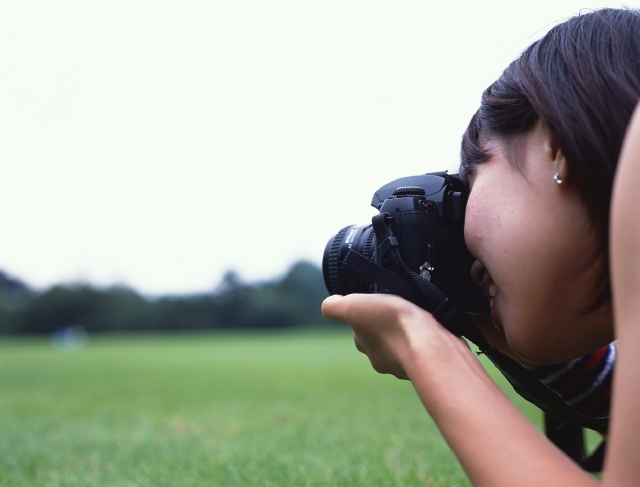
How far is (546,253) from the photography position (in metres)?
0.83

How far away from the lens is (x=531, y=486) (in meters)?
0.62

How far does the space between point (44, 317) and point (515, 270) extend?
140 ft

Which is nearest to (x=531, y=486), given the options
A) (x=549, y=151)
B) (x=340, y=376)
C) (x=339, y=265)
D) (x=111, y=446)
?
(x=549, y=151)

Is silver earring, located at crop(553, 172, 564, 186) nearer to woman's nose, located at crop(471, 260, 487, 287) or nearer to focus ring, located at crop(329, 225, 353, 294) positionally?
woman's nose, located at crop(471, 260, 487, 287)

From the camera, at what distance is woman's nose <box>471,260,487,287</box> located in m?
1.11

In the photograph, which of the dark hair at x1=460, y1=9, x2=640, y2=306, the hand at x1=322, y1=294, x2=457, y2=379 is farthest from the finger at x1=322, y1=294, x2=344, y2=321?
the dark hair at x1=460, y1=9, x2=640, y2=306

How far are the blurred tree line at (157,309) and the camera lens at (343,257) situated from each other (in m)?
Answer: 34.5

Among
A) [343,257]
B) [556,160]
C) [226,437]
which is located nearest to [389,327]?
[556,160]

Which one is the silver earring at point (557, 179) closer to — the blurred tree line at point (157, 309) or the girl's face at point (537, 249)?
the girl's face at point (537, 249)

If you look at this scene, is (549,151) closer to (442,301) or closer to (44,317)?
(442,301)

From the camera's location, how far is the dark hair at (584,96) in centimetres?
77

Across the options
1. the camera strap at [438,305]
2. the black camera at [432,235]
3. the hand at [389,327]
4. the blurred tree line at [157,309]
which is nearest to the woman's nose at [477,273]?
the black camera at [432,235]

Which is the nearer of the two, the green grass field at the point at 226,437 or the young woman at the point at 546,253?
the young woman at the point at 546,253

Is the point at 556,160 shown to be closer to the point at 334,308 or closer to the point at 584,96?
the point at 584,96
